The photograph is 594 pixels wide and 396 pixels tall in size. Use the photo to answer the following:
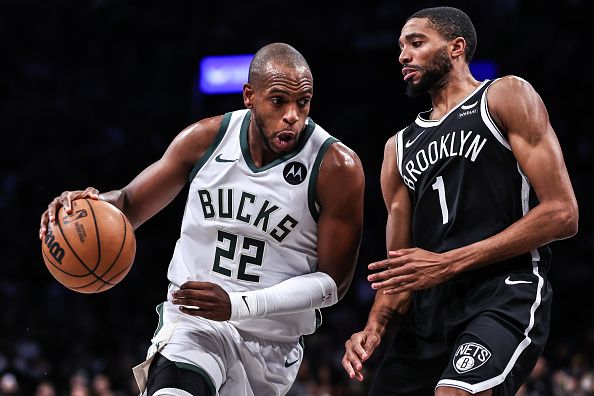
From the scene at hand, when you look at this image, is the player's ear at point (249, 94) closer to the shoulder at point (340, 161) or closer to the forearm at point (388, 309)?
the shoulder at point (340, 161)

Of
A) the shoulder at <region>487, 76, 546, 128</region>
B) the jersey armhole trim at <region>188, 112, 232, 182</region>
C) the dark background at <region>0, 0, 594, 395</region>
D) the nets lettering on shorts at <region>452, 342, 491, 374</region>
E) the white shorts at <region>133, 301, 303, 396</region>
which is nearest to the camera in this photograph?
the nets lettering on shorts at <region>452, 342, 491, 374</region>

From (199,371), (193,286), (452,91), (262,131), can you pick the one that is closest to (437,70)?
(452,91)

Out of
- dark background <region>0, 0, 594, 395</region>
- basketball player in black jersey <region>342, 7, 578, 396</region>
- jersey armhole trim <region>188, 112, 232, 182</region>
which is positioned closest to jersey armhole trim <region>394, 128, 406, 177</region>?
basketball player in black jersey <region>342, 7, 578, 396</region>

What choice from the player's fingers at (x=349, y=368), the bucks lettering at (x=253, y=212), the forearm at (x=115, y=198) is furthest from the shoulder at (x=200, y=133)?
the player's fingers at (x=349, y=368)

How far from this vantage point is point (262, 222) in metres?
4.11

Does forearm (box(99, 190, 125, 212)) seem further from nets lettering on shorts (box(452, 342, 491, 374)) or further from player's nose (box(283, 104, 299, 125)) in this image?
nets lettering on shorts (box(452, 342, 491, 374))

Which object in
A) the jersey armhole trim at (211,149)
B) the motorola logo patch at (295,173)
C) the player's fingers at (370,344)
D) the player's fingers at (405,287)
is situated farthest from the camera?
the jersey armhole trim at (211,149)

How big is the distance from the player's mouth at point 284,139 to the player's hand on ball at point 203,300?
2.47 feet

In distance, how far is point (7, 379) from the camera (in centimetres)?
1005

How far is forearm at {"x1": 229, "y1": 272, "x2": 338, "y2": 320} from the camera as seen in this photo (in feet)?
12.6

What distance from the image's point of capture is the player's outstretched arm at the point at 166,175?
4.27 m

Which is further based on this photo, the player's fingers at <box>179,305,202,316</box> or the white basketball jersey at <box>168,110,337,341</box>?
the white basketball jersey at <box>168,110,337,341</box>

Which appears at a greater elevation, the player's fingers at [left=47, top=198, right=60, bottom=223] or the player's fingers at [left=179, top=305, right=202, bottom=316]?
the player's fingers at [left=47, top=198, right=60, bottom=223]

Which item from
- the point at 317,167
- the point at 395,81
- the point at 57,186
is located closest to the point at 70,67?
the point at 57,186
